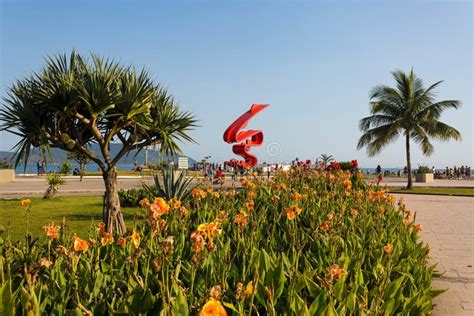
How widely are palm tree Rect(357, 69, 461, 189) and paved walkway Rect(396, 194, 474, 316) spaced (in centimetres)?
1240

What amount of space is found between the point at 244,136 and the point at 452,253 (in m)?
12.3

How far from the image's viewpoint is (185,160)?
16.7 meters

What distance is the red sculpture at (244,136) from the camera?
57.5 feet

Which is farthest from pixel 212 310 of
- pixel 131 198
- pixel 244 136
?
pixel 244 136

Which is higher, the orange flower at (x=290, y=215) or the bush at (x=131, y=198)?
the orange flower at (x=290, y=215)

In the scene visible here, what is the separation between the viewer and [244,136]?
1798 cm

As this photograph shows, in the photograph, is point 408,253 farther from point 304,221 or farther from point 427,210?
point 427,210

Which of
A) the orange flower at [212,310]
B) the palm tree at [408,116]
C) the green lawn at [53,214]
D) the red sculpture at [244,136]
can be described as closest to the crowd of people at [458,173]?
the palm tree at [408,116]

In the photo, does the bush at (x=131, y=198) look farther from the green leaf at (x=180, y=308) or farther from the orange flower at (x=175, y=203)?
the green leaf at (x=180, y=308)

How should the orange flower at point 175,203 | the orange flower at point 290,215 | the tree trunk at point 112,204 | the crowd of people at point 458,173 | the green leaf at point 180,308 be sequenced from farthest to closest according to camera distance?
the crowd of people at point 458,173 < the tree trunk at point 112,204 < the orange flower at point 175,203 < the orange flower at point 290,215 < the green leaf at point 180,308

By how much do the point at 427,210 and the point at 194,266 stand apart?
40.5ft

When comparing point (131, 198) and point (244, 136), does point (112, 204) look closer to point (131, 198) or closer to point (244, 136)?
point (131, 198)

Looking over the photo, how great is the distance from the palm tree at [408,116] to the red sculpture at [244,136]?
9.38 metres

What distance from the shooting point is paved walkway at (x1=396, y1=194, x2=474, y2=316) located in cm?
387
